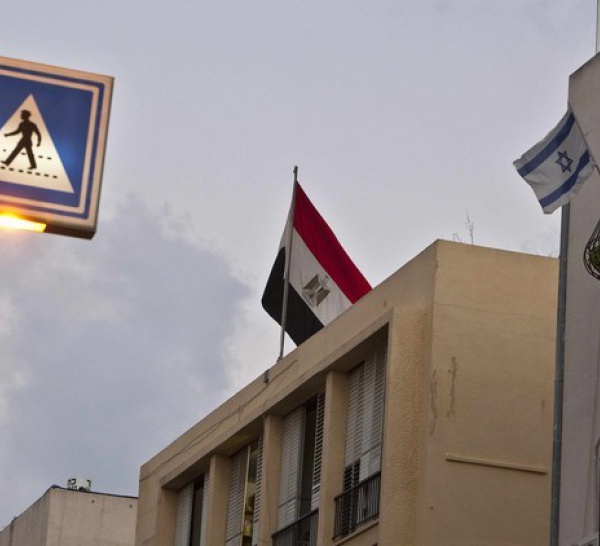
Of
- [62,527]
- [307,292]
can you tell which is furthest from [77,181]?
[62,527]

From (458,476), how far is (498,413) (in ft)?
3.55

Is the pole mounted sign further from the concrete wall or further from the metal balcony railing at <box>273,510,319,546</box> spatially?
the metal balcony railing at <box>273,510,319,546</box>

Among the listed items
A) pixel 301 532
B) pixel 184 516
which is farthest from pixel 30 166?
pixel 184 516

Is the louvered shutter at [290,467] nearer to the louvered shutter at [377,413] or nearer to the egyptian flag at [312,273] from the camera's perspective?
the egyptian flag at [312,273]

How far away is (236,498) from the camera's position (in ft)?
107

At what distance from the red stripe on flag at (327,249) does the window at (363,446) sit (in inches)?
153

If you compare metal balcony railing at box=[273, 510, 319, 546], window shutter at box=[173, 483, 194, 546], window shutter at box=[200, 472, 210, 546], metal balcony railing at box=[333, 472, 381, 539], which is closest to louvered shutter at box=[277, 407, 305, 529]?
metal balcony railing at box=[273, 510, 319, 546]

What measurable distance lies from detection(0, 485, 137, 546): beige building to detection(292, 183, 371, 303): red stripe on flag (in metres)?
16.9

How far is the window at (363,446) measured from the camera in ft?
87.5

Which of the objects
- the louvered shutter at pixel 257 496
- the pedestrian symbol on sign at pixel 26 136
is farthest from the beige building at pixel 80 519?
the pedestrian symbol on sign at pixel 26 136

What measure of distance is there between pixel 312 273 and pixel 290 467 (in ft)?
12.7

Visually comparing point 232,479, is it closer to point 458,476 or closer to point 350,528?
point 350,528

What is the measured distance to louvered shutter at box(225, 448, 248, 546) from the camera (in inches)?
1267

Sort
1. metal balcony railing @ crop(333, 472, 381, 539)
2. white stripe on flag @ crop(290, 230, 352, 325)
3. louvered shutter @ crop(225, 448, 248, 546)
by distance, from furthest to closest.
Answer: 1. louvered shutter @ crop(225, 448, 248, 546)
2. white stripe on flag @ crop(290, 230, 352, 325)
3. metal balcony railing @ crop(333, 472, 381, 539)
